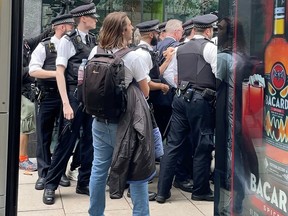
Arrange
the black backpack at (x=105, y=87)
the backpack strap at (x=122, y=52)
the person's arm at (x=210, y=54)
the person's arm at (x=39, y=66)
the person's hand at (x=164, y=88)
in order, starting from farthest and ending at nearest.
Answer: the person's hand at (x=164, y=88) → the person's arm at (x=39, y=66) → the person's arm at (x=210, y=54) → the backpack strap at (x=122, y=52) → the black backpack at (x=105, y=87)

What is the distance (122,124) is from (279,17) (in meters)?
1.55

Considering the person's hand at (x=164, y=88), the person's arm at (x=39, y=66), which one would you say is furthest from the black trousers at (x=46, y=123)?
the person's hand at (x=164, y=88)

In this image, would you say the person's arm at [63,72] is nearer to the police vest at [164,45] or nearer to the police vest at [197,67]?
the police vest at [197,67]

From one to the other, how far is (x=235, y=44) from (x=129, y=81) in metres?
1.14

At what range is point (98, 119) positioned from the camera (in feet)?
10.8

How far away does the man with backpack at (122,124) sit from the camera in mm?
3033

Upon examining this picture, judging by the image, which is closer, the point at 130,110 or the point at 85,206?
the point at 130,110

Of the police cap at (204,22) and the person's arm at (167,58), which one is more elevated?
the police cap at (204,22)

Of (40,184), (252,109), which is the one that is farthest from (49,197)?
(252,109)

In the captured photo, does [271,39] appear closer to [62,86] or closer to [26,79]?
[62,86]

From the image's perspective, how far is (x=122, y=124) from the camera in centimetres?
310

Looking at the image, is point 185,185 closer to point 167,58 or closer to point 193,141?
point 193,141

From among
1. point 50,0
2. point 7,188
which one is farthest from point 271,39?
point 50,0

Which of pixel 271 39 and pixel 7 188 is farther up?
pixel 271 39
